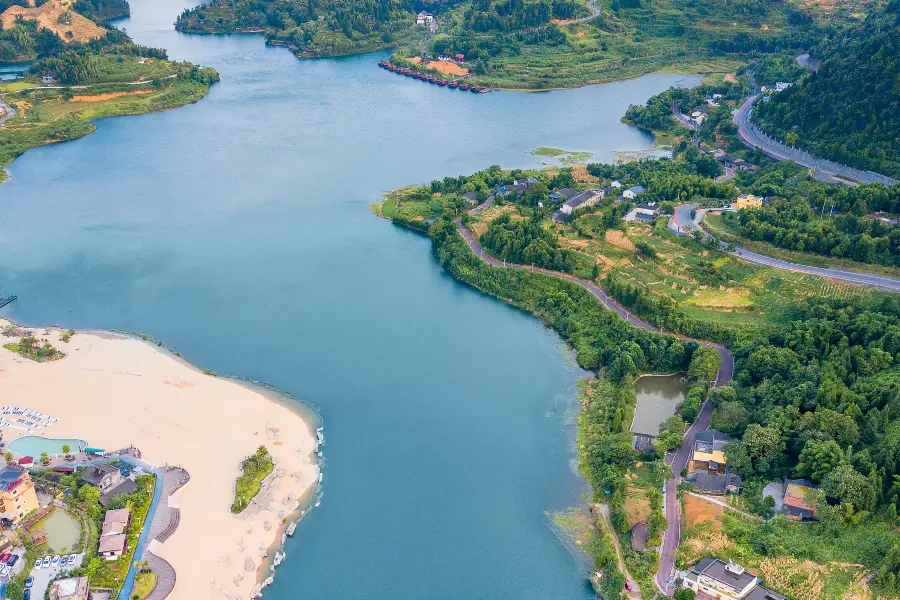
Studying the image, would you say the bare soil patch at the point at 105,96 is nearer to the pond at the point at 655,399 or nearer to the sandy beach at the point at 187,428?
the sandy beach at the point at 187,428

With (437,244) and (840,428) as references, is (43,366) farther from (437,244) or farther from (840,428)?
(840,428)

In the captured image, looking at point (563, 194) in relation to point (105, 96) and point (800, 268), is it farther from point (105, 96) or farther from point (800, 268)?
point (105, 96)

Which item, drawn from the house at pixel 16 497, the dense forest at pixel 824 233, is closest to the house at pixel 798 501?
the dense forest at pixel 824 233

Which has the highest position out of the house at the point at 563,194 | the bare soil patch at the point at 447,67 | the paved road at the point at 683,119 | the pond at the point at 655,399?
the bare soil patch at the point at 447,67

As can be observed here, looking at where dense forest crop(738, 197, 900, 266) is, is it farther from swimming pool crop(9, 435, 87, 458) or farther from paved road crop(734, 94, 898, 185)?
swimming pool crop(9, 435, 87, 458)

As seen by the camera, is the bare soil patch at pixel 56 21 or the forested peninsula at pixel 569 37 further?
the bare soil patch at pixel 56 21

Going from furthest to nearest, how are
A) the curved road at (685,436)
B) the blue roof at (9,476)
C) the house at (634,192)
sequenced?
the house at (634,192) < the blue roof at (9,476) < the curved road at (685,436)

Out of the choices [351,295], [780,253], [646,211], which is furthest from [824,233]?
[351,295]
